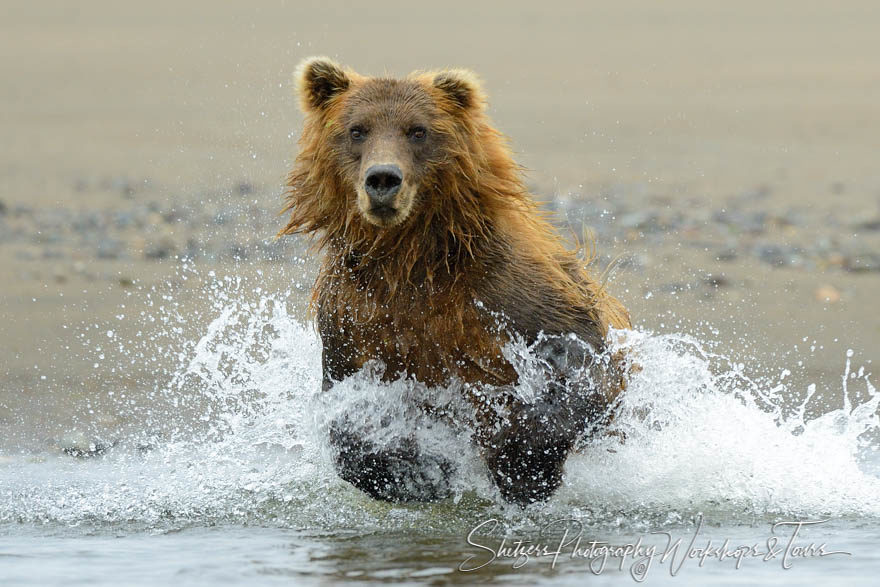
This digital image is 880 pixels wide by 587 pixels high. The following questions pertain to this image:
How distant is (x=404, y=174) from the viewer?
230 inches

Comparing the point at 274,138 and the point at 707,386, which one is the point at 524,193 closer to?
the point at 707,386

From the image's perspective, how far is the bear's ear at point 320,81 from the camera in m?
6.29

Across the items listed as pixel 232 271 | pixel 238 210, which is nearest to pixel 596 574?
pixel 232 271

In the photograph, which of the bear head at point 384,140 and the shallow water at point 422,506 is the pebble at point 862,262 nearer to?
the shallow water at point 422,506

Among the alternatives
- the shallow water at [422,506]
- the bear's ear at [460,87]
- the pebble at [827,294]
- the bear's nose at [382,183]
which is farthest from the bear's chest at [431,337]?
the pebble at [827,294]

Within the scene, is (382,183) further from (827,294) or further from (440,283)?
(827,294)

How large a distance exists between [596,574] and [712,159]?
11887 millimetres

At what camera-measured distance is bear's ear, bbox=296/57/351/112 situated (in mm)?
6289

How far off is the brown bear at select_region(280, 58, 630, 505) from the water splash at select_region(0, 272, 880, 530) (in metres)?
0.12

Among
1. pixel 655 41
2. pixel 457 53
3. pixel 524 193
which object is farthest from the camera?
pixel 655 41

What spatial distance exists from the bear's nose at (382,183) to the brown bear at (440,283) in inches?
5.4

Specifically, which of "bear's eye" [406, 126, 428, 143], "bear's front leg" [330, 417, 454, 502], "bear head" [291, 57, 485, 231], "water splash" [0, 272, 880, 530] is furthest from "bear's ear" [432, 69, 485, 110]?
"bear's front leg" [330, 417, 454, 502]

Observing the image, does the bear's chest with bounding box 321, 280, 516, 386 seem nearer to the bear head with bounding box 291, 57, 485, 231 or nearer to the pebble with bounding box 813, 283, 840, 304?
the bear head with bounding box 291, 57, 485, 231

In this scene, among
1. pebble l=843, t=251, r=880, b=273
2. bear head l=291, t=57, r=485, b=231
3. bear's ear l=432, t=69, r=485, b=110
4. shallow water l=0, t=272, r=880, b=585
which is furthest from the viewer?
pebble l=843, t=251, r=880, b=273
